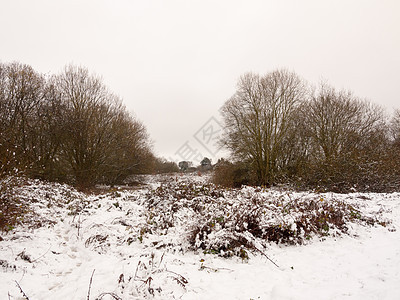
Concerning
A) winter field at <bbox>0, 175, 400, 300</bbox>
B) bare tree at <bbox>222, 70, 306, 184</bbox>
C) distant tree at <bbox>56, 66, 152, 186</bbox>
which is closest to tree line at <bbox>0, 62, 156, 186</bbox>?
distant tree at <bbox>56, 66, 152, 186</bbox>

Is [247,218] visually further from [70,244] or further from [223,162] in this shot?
[223,162]

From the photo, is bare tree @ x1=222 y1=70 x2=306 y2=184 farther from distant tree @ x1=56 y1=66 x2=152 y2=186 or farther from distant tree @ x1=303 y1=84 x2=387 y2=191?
distant tree @ x1=56 y1=66 x2=152 y2=186

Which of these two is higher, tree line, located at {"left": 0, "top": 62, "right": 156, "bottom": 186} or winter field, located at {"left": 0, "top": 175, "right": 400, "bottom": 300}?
tree line, located at {"left": 0, "top": 62, "right": 156, "bottom": 186}

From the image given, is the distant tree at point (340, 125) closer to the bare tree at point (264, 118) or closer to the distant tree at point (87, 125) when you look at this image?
the bare tree at point (264, 118)

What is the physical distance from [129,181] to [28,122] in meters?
15.1

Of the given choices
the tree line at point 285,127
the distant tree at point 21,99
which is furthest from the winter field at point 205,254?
the tree line at point 285,127

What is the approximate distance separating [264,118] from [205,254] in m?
15.6

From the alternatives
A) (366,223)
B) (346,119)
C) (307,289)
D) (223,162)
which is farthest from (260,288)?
(346,119)

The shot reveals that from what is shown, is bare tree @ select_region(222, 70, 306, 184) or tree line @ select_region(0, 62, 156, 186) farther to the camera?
bare tree @ select_region(222, 70, 306, 184)

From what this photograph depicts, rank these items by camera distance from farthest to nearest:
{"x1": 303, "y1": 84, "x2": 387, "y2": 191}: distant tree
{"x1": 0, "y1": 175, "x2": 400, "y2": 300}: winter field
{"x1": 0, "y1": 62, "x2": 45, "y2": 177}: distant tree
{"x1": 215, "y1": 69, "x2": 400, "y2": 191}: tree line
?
{"x1": 215, "y1": 69, "x2": 400, "y2": 191}: tree line, {"x1": 303, "y1": 84, "x2": 387, "y2": 191}: distant tree, {"x1": 0, "y1": 62, "x2": 45, "y2": 177}: distant tree, {"x1": 0, "y1": 175, "x2": 400, "y2": 300}: winter field

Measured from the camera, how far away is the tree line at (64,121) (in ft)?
43.3

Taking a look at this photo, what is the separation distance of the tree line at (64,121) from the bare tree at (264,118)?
35.6ft

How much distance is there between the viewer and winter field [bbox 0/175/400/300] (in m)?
2.84

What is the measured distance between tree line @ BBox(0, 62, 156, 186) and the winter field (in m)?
9.56
